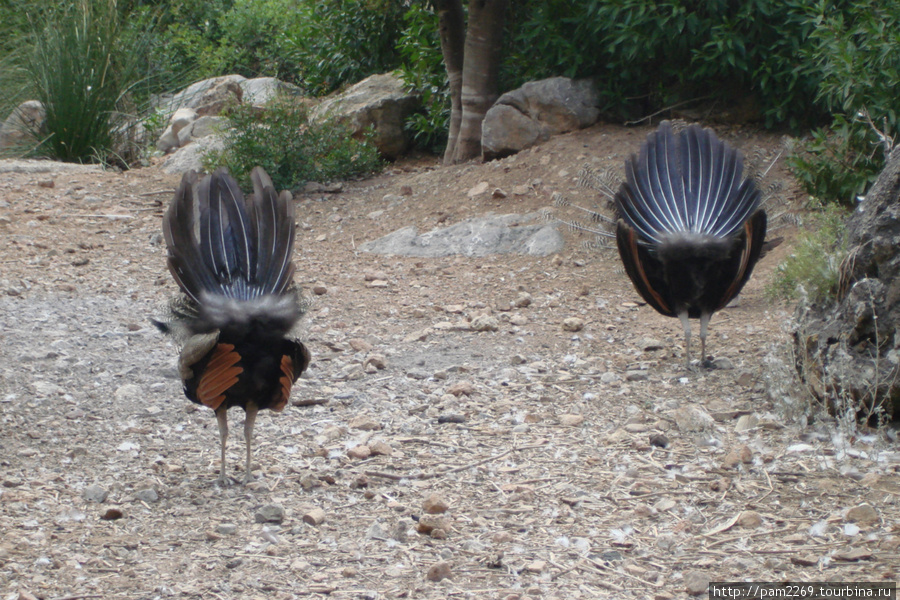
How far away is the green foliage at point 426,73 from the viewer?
998 cm

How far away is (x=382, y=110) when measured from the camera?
10.2 m

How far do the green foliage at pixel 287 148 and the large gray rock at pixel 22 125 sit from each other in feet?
10.6

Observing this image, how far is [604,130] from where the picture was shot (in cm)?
865

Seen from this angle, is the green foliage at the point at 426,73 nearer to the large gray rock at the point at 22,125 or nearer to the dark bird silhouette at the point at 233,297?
the large gray rock at the point at 22,125

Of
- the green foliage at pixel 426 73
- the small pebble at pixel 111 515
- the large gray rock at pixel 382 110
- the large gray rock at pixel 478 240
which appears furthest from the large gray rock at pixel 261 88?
the small pebble at pixel 111 515

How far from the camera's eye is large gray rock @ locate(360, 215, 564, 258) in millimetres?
7154

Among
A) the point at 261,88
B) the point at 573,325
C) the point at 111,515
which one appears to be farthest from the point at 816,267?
the point at 261,88

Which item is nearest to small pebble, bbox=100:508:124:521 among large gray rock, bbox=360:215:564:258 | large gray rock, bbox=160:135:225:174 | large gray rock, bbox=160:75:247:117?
large gray rock, bbox=360:215:564:258

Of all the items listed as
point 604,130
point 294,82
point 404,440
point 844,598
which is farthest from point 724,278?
point 294,82

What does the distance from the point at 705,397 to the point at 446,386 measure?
1.32 metres

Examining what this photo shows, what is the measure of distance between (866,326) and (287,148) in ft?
20.2

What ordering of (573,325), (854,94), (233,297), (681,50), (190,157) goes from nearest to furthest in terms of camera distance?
(233,297) → (573,325) → (854,94) → (681,50) → (190,157)

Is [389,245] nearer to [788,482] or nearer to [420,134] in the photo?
[420,134]

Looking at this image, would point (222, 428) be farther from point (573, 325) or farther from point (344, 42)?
point (344, 42)
